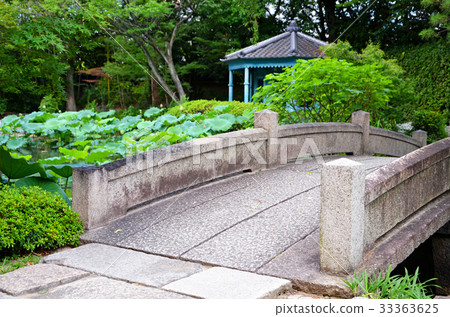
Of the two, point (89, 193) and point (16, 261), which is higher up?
point (89, 193)

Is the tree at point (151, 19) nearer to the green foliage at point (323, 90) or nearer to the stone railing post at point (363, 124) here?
the green foliage at point (323, 90)

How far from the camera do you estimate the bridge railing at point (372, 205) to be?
3.44 m

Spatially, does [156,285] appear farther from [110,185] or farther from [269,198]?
[269,198]

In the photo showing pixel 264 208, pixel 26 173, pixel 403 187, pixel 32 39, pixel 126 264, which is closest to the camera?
pixel 126 264

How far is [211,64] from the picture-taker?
2592 cm

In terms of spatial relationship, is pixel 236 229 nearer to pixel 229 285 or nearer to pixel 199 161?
pixel 229 285

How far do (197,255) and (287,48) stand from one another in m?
15.9

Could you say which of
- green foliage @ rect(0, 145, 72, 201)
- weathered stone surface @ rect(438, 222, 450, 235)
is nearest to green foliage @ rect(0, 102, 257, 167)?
green foliage @ rect(0, 145, 72, 201)

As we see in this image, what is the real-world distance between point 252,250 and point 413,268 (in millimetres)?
4384

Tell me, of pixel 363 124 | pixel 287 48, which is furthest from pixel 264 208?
pixel 287 48

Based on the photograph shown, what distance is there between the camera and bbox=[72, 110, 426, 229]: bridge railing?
4656mm

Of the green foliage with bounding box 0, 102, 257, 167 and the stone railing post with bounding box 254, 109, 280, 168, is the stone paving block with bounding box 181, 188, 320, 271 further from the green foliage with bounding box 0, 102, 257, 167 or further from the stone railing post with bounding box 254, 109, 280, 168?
the green foliage with bounding box 0, 102, 257, 167

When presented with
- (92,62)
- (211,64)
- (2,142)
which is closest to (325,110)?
(2,142)

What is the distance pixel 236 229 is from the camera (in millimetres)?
4531
